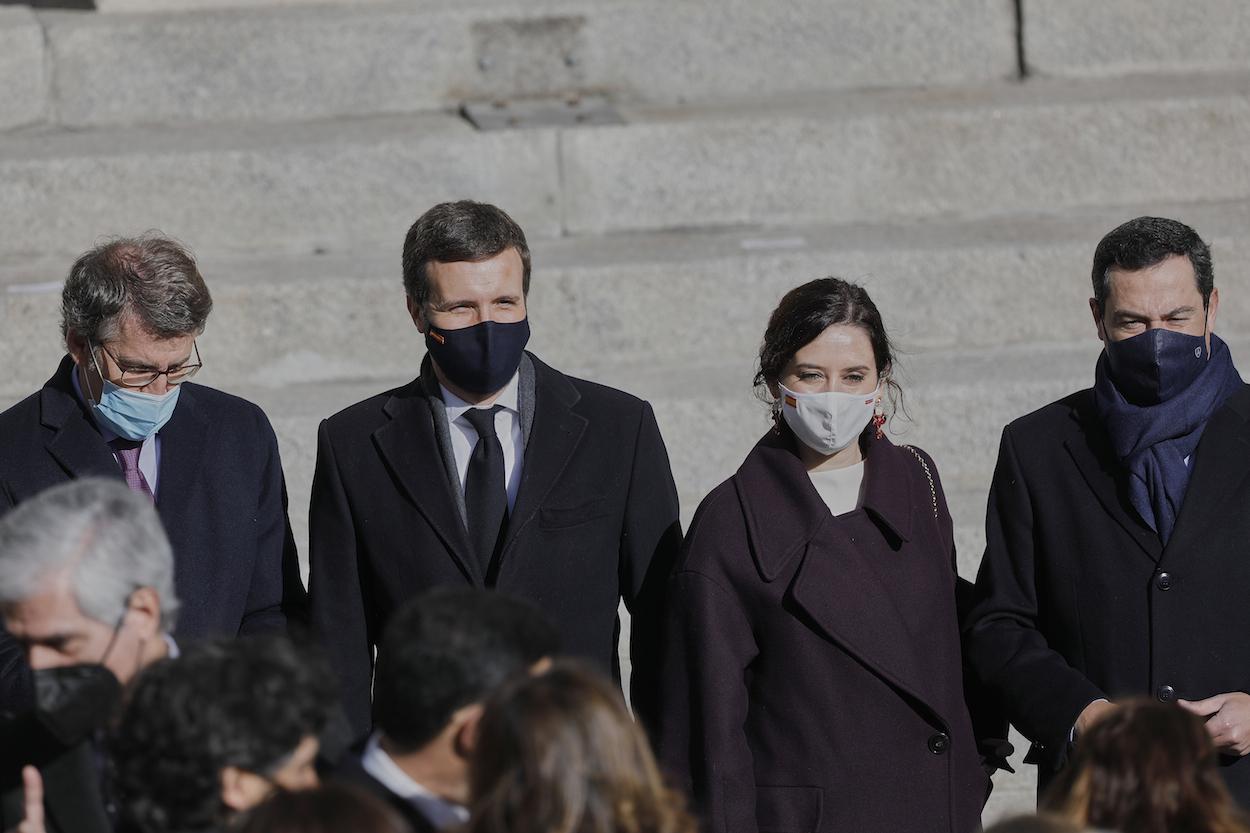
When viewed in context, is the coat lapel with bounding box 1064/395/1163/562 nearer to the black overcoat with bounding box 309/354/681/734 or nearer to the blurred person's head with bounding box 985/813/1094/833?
the black overcoat with bounding box 309/354/681/734

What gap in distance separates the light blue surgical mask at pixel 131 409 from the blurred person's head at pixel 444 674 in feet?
4.56

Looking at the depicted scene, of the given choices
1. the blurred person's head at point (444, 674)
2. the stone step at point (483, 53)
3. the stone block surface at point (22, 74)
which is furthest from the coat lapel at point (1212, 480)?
the stone block surface at point (22, 74)

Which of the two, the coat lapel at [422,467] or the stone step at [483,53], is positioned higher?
the stone step at [483,53]

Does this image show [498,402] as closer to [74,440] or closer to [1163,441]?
[74,440]

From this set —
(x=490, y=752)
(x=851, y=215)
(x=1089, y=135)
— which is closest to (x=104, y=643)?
(x=490, y=752)

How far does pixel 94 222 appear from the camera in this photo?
A: 6.26 m

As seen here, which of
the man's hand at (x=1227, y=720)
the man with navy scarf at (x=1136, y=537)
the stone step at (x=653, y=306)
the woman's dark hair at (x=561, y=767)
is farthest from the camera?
the stone step at (x=653, y=306)

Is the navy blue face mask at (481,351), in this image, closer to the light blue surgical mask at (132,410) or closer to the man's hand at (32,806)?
the light blue surgical mask at (132,410)

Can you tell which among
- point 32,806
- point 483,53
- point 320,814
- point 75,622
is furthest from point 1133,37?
point 320,814

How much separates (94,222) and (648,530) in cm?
344

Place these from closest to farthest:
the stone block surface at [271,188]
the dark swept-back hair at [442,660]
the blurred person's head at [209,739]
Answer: the blurred person's head at [209,739]
the dark swept-back hair at [442,660]
the stone block surface at [271,188]

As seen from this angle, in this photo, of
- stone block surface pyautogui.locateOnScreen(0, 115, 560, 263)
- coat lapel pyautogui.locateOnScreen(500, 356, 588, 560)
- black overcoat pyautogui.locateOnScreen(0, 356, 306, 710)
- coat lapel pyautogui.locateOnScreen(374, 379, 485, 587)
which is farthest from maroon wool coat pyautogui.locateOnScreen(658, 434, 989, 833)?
stone block surface pyautogui.locateOnScreen(0, 115, 560, 263)

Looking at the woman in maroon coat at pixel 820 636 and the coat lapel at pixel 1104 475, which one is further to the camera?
the coat lapel at pixel 1104 475

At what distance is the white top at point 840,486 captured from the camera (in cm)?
363
